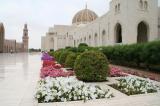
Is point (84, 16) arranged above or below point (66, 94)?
above

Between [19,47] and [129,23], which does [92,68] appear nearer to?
[129,23]

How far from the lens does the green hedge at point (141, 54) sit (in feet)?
44.3

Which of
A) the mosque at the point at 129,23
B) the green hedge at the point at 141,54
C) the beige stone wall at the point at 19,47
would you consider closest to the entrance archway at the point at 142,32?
the mosque at the point at 129,23

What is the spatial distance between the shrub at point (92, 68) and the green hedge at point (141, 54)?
498 centimetres

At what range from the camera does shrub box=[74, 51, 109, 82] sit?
917 centimetres

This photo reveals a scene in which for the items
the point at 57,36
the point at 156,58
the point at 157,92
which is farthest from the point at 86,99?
the point at 57,36

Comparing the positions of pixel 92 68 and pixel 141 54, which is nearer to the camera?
pixel 92 68

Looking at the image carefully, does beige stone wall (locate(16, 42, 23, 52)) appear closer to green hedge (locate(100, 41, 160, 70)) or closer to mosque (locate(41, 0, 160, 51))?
mosque (locate(41, 0, 160, 51))

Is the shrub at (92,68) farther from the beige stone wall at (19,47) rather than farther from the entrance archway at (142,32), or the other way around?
the beige stone wall at (19,47)

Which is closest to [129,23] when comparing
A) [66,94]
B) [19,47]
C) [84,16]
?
[66,94]

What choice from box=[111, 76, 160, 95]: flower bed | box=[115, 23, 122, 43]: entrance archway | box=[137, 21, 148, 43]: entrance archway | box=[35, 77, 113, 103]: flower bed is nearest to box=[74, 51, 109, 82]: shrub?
box=[111, 76, 160, 95]: flower bed

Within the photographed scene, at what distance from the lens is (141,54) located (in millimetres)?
14891

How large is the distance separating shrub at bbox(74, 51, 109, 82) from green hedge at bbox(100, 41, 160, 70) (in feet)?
16.3

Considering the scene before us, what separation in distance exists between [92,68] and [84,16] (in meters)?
68.1
